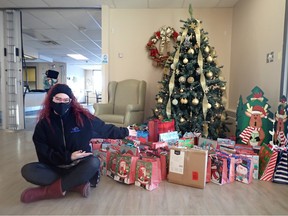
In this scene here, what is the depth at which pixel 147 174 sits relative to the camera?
5.82 ft

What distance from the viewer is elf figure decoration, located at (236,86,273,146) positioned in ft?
7.88

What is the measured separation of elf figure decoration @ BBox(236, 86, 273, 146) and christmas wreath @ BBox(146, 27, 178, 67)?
1915 mm

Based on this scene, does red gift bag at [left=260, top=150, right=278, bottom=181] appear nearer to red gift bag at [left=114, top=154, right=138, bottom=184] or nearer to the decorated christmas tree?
the decorated christmas tree

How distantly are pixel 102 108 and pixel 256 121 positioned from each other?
7.42ft

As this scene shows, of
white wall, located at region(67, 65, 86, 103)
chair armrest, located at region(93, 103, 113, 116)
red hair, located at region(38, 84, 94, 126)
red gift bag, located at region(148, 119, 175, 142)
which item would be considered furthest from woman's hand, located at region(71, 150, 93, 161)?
white wall, located at region(67, 65, 86, 103)

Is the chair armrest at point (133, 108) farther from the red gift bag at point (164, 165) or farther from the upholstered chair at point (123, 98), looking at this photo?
the red gift bag at point (164, 165)

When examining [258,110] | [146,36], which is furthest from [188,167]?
[146,36]

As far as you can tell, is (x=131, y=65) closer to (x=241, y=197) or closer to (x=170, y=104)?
(x=170, y=104)

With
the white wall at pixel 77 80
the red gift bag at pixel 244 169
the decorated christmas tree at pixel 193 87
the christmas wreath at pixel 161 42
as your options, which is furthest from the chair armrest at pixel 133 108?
the white wall at pixel 77 80

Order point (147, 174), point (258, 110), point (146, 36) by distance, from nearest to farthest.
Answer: point (147, 174) < point (258, 110) < point (146, 36)

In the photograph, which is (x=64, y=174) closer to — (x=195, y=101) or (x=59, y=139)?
(x=59, y=139)

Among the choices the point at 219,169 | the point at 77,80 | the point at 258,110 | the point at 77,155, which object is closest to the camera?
the point at 77,155

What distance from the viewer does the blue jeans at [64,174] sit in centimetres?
155

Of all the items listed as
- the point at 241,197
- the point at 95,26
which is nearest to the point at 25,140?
the point at 95,26
